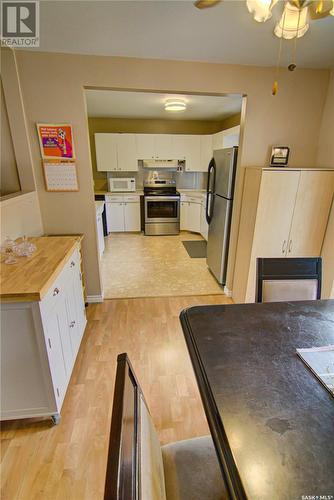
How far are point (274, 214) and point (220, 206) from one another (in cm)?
83

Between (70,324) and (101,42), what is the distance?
7.22 feet

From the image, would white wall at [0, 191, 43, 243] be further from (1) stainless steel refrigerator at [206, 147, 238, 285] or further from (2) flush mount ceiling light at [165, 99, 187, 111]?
(2) flush mount ceiling light at [165, 99, 187, 111]

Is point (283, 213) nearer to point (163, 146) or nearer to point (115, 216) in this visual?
point (163, 146)

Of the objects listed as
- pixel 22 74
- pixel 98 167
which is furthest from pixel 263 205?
pixel 98 167

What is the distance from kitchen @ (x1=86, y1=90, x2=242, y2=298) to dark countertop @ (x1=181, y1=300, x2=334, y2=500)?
262 cm

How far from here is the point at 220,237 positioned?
3.10 m

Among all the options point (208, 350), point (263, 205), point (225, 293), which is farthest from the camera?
point (225, 293)

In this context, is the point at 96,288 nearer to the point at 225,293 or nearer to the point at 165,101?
the point at 225,293

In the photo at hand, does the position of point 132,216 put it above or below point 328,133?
below

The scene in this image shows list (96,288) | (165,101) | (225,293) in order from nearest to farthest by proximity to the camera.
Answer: (96,288), (225,293), (165,101)

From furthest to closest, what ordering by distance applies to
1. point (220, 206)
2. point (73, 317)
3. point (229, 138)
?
point (229, 138) → point (220, 206) → point (73, 317)

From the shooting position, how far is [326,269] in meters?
2.39

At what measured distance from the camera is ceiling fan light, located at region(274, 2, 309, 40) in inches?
42.0

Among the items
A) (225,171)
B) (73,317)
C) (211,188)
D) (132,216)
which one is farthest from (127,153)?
(73,317)
